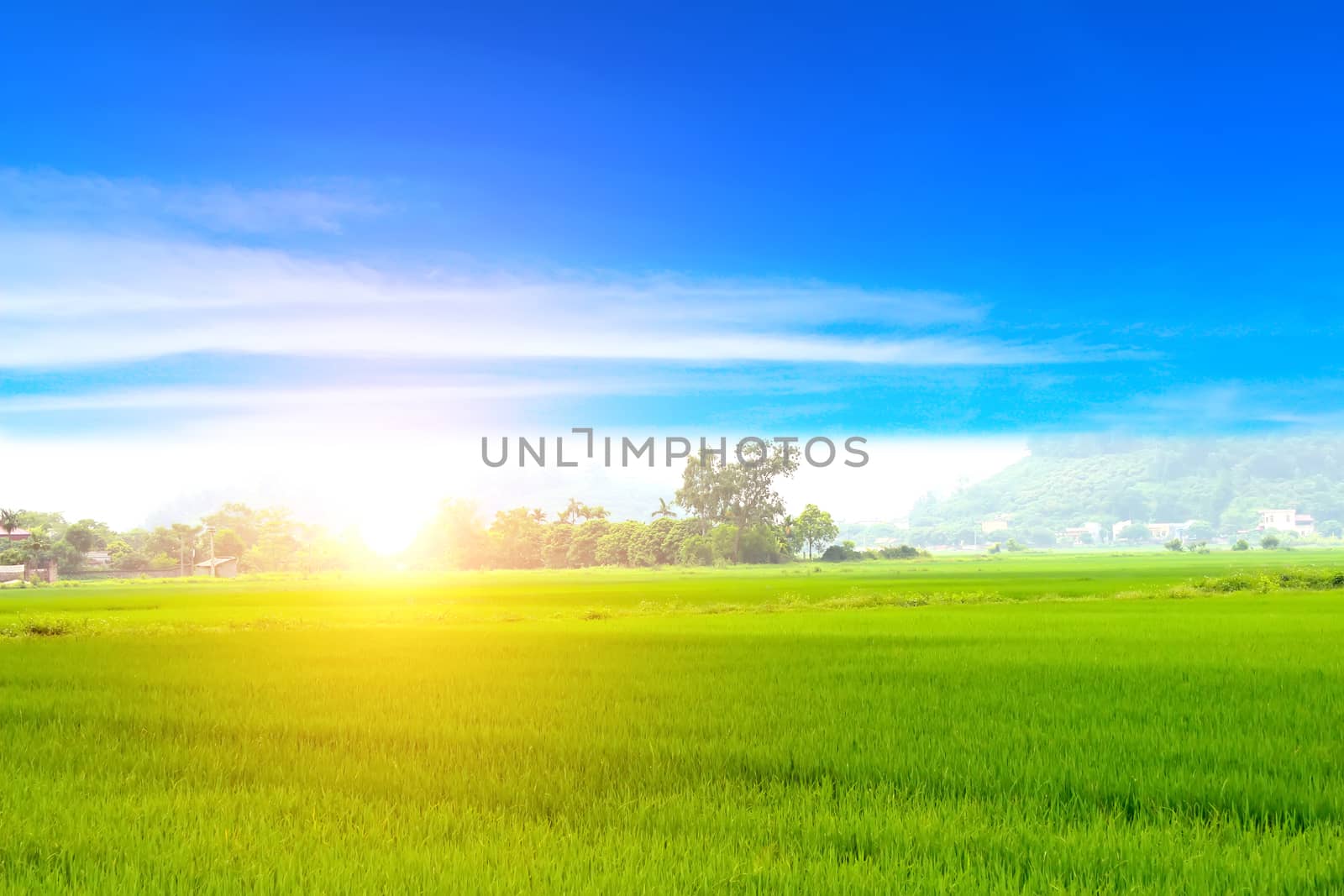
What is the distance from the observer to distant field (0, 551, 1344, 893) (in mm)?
3803

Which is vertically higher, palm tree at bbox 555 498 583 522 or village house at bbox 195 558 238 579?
palm tree at bbox 555 498 583 522

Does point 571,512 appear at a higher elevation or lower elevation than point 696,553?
higher

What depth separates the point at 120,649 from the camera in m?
14.7

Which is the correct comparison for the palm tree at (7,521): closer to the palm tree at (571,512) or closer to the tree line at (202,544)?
the tree line at (202,544)

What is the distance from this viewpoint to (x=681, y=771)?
5.59m

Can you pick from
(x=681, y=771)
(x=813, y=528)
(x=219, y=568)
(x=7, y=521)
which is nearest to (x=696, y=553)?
(x=813, y=528)

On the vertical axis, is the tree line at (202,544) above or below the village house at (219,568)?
above

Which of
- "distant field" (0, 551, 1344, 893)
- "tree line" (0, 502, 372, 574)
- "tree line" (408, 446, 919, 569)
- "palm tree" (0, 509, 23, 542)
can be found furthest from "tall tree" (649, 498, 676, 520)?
"distant field" (0, 551, 1344, 893)

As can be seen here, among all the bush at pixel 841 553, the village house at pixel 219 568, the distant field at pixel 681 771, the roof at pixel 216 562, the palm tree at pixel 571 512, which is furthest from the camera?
the palm tree at pixel 571 512

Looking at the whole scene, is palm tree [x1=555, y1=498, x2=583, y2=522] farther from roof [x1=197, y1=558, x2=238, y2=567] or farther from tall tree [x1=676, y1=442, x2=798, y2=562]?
roof [x1=197, y1=558, x2=238, y2=567]

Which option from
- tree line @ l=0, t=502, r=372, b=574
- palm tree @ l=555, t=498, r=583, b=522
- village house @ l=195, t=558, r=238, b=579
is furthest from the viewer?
palm tree @ l=555, t=498, r=583, b=522

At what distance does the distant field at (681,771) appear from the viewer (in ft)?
12.5

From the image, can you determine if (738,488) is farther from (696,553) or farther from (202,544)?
(202,544)

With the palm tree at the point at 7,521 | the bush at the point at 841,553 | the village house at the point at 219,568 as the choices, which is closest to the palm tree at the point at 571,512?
the bush at the point at 841,553
